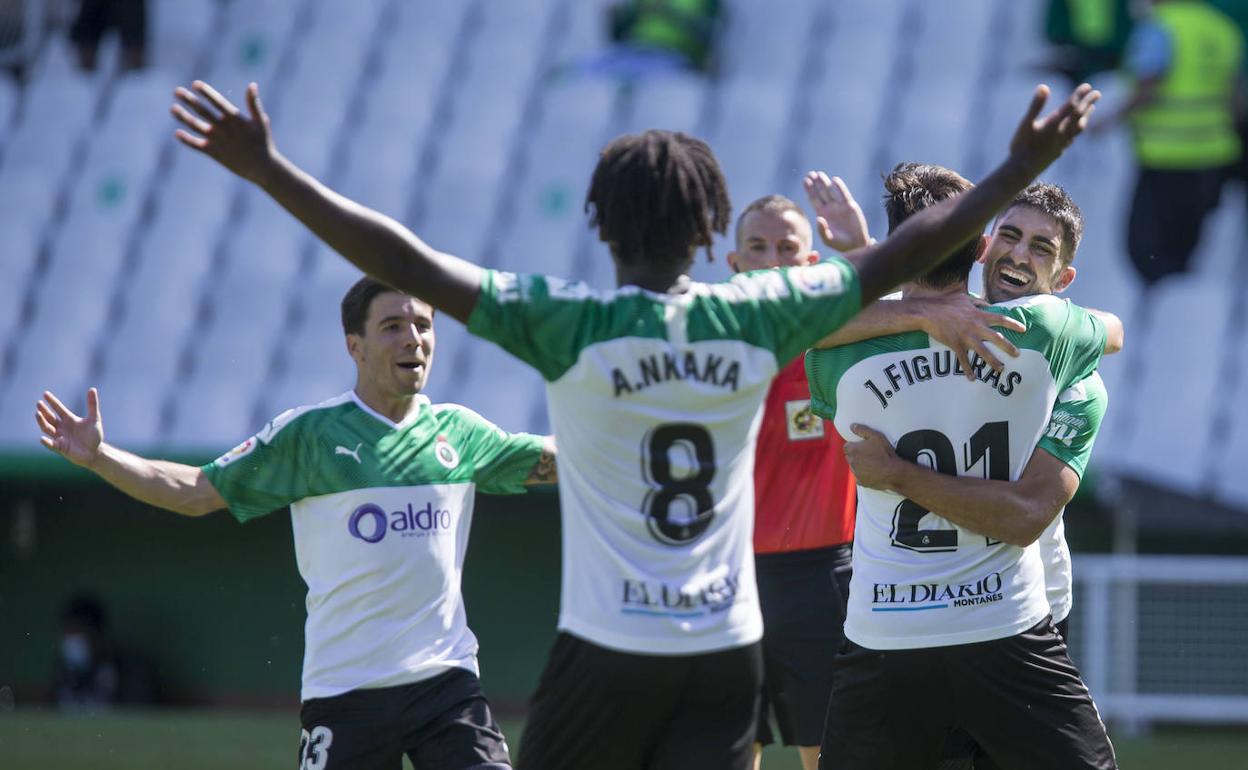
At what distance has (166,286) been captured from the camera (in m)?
14.1

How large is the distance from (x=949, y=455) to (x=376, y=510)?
66.2 inches

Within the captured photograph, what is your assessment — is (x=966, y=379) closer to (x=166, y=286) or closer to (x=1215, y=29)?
(x=1215, y=29)

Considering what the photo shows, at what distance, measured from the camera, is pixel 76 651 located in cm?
1179

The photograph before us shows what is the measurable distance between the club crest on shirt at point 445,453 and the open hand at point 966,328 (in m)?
1.58

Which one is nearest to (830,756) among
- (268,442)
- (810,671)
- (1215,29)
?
(810,671)

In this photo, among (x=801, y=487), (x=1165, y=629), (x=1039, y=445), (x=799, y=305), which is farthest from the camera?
(x=1165, y=629)

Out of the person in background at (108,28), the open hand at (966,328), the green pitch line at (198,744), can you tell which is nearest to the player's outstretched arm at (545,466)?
the open hand at (966,328)

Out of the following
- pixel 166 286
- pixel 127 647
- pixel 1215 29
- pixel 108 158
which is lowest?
pixel 127 647

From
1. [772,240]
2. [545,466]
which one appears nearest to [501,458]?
[545,466]

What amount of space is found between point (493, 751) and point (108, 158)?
11.8 m

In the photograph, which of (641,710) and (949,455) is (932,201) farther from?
(641,710)

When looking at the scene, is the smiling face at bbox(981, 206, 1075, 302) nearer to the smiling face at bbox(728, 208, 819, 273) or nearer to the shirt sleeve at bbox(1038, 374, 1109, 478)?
the shirt sleeve at bbox(1038, 374, 1109, 478)

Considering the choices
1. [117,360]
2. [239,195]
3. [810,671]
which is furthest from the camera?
[239,195]

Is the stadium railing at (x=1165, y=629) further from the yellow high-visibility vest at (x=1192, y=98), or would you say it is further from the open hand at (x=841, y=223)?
the open hand at (x=841, y=223)
